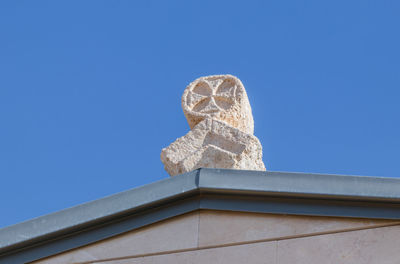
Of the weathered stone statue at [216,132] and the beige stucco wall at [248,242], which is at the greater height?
the weathered stone statue at [216,132]

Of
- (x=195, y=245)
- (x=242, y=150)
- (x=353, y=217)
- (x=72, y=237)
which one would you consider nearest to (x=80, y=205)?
(x=72, y=237)

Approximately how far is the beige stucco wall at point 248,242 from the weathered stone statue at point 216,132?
1.66m

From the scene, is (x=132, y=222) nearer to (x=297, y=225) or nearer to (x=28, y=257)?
(x=28, y=257)

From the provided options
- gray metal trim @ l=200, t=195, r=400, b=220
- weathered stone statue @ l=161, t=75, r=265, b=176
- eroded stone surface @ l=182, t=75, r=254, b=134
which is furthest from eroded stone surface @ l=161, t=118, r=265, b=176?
gray metal trim @ l=200, t=195, r=400, b=220

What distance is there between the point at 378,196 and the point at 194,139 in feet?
7.70

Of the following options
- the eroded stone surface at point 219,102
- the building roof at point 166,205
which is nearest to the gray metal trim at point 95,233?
the building roof at point 166,205

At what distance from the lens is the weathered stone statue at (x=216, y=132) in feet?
20.1

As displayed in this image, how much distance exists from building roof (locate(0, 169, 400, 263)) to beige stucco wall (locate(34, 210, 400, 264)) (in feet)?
0.16

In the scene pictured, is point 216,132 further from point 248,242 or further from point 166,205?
point 248,242

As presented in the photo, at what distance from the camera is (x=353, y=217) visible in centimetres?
423

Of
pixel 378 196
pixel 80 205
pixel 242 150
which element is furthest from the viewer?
pixel 242 150

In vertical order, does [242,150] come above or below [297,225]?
above

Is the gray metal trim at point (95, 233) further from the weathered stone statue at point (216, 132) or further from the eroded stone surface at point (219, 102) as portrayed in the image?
the eroded stone surface at point (219, 102)

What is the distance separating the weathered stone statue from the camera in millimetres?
6121
